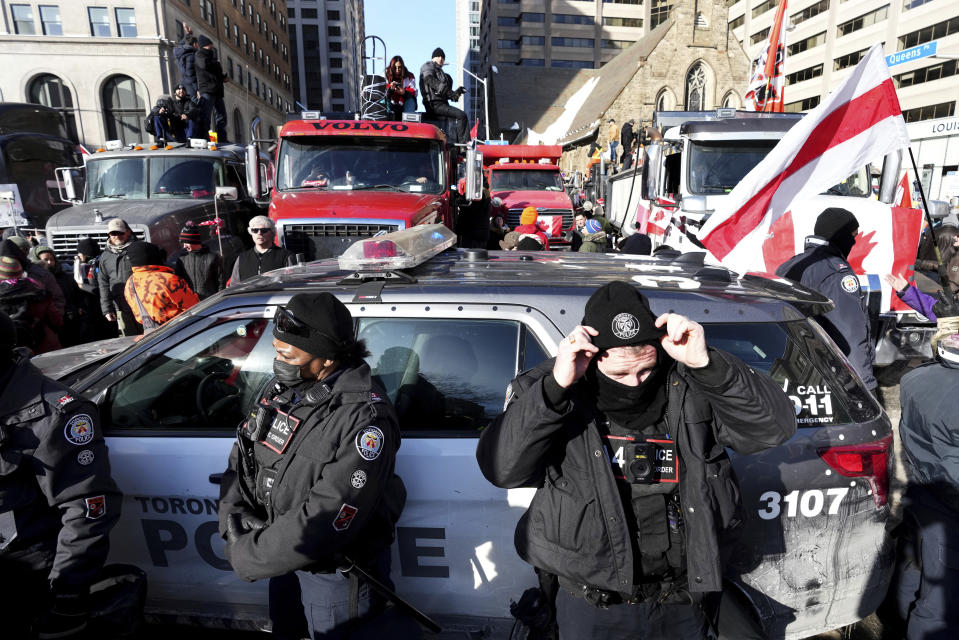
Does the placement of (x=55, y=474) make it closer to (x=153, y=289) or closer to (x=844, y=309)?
(x=153, y=289)

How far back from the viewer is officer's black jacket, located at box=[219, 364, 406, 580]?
175cm

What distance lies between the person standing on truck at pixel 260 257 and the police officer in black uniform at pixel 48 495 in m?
3.48

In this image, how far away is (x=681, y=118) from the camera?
394 inches

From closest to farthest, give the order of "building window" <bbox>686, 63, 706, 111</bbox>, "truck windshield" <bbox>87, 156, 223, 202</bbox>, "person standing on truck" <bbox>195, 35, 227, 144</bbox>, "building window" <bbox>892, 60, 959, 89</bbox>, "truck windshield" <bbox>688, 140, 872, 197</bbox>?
"truck windshield" <bbox>688, 140, 872, 197</bbox>
"truck windshield" <bbox>87, 156, 223, 202</bbox>
"person standing on truck" <bbox>195, 35, 227, 144</bbox>
"building window" <bbox>892, 60, 959, 89</bbox>
"building window" <bbox>686, 63, 706, 111</bbox>

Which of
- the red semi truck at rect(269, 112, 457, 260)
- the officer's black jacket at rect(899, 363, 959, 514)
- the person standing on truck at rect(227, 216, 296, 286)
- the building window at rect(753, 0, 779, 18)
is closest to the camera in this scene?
the officer's black jacket at rect(899, 363, 959, 514)

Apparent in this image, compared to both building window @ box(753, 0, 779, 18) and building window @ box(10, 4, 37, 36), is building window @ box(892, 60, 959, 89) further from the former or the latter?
building window @ box(10, 4, 37, 36)

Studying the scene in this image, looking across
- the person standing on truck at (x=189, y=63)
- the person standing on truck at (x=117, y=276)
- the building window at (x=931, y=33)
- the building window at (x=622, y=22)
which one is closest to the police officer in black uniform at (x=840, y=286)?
the person standing on truck at (x=117, y=276)

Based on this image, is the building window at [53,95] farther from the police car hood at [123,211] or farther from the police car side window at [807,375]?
the police car side window at [807,375]

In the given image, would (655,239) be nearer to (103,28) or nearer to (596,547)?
(596,547)

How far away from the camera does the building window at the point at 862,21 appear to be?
45156mm

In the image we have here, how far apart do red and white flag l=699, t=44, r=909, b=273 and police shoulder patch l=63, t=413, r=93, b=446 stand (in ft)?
11.8

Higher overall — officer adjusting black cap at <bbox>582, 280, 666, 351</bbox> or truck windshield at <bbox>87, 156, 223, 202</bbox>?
truck windshield at <bbox>87, 156, 223, 202</bbox>

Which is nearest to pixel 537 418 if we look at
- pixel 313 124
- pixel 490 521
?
pixel 490 521

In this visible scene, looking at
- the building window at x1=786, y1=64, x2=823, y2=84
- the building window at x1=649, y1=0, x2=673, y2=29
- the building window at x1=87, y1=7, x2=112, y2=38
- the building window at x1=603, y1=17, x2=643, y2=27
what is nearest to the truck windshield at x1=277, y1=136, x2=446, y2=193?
the building window at x1=87, y1=7, x2=112, y2=38
